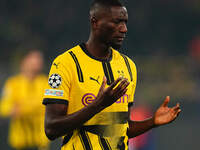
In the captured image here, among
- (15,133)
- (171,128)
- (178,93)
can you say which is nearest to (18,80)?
(15,133)

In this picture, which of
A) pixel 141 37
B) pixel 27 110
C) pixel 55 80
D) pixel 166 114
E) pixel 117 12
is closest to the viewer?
pixel 55 80

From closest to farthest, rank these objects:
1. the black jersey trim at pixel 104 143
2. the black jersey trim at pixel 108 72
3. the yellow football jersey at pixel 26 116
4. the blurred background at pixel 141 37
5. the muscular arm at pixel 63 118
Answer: the muscular arm at pixel 63 118 < the black jersey trim at pixel 104 143 < the black jersey trim at pixel 108 72 < the yellow football jersey at pixel 26 116 < the blurred background at pixel 141 37

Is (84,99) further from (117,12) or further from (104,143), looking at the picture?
(117,12)

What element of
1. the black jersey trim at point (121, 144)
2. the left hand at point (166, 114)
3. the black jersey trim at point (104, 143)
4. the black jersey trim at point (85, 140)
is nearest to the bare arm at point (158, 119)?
the left hand at point (166, 114)

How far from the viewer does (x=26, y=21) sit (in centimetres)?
1714

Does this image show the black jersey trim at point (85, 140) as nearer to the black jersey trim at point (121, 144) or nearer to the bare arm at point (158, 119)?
the black jersey trim at point (121, 144)

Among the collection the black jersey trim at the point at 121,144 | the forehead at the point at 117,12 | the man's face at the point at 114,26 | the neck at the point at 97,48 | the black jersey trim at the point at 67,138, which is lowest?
the black jersey trim at the point at 121,144

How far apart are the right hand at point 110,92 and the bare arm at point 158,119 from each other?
2.32ft

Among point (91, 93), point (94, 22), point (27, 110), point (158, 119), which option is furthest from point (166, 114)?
point (27, 110)

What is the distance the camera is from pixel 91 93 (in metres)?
3.12

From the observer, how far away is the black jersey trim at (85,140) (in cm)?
312

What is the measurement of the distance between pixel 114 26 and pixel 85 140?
0.82 m

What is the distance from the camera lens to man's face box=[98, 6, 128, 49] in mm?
3178

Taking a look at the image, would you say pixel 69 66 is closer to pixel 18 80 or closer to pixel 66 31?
pixel 18 80
